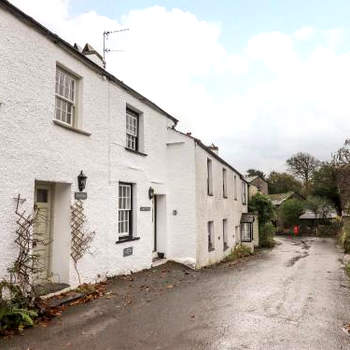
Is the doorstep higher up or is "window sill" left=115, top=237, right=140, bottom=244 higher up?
"window sill" left=115, top=237, right=140, bottom=244

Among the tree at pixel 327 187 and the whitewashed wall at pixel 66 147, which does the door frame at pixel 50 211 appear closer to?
the whitewashed wall at pixel 66 147

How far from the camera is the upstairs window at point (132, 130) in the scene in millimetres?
11680

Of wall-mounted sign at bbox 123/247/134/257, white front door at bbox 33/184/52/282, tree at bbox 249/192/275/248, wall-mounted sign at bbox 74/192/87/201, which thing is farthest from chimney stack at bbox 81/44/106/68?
tree at bbox 249/192/275/248

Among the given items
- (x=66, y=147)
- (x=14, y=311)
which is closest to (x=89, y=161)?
(x=66, y=147)

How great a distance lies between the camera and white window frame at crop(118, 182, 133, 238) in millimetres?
10930

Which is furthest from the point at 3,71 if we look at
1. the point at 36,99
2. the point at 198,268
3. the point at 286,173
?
the point at 286,173

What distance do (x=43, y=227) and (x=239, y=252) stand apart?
16859 mm

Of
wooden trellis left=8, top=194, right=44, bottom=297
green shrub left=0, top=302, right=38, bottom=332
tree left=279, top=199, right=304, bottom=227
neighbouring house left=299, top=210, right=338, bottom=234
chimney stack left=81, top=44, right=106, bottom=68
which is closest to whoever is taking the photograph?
green shrub left=0, top=302, right=38, bottom=332

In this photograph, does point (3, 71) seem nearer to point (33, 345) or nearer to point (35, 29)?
point (35, 29)

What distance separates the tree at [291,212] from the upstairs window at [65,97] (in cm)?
4409

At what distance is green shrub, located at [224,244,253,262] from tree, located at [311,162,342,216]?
91.9ft

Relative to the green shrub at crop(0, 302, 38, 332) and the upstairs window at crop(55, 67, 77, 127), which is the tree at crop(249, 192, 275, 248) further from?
the green shrub at crop(0, 302, 38, 332)

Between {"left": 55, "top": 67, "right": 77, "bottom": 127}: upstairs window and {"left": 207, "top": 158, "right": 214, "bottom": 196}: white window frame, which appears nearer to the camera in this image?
{"left": 55, "top": 67, "right": 77, "bottom": 127}: upstairs window

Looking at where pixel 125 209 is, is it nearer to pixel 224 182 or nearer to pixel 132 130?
pixel 132 130
